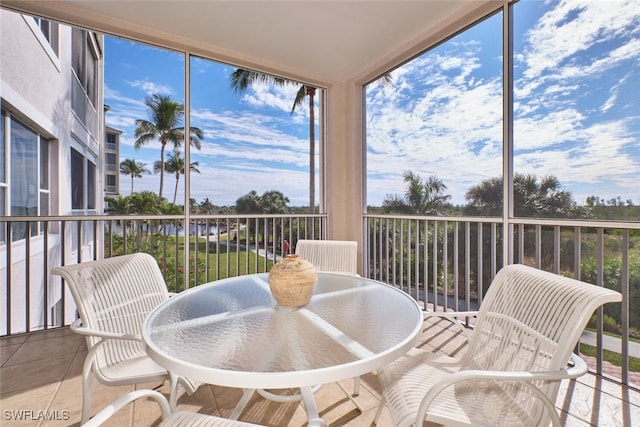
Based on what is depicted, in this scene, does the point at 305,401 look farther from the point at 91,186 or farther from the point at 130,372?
the point at 91,186

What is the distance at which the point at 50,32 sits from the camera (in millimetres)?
3240

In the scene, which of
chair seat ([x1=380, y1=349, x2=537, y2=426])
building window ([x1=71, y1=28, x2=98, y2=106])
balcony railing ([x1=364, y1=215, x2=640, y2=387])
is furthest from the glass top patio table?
building window ([x1=71, y1=28, x2=98, y2=106])

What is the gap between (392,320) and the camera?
1.24 meters

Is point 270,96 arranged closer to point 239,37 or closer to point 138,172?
point 239,37

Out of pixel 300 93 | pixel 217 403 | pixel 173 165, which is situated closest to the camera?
pixel 217 403

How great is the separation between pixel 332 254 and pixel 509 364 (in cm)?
148

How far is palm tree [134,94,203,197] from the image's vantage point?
3434mm

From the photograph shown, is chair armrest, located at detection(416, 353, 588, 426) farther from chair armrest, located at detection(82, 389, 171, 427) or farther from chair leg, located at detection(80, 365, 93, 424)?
chair leg, located at detection(80, 365, 93, 424)

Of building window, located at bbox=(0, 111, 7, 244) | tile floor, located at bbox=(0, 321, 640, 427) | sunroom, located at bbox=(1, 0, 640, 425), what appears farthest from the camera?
building window, located at bbox=(0, 111, 7, 244)

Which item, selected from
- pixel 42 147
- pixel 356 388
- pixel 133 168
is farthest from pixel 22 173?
pixel 356 388

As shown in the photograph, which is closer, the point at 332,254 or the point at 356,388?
the point at 356,388

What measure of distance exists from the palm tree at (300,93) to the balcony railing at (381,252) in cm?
55

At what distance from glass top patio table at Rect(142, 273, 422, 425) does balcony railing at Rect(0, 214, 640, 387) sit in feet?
5.35

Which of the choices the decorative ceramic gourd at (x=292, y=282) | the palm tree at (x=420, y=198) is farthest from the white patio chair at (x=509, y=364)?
the palm tree at (x=420, y=198)
